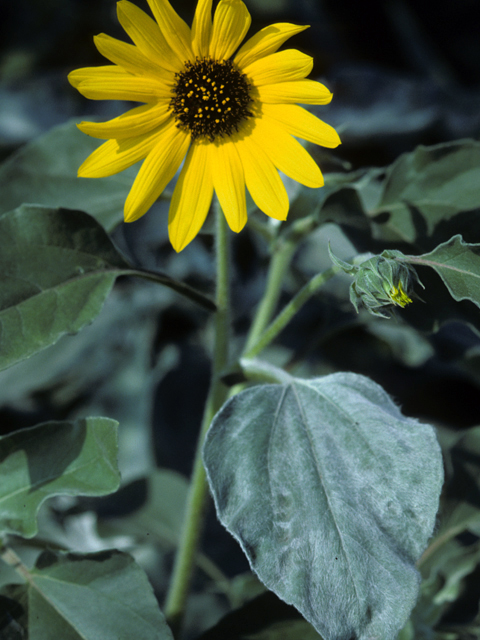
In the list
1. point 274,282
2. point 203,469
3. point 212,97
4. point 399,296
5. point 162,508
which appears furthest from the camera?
point 162,508

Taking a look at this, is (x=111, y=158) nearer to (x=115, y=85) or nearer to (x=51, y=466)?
(x=115, y=85)

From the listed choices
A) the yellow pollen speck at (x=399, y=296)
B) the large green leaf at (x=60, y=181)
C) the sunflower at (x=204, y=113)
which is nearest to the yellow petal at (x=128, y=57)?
the sunflower at (x=204, y=113)

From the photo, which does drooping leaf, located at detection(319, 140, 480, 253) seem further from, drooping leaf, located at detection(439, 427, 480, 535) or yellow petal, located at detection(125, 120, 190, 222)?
drooping leaf, located at detection(439, 427, 480, 535)

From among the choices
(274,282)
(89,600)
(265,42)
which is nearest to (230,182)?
(265,42)

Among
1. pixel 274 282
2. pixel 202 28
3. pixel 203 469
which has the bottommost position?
pixel 203 469

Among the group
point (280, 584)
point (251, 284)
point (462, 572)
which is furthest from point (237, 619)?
point (251, 284)

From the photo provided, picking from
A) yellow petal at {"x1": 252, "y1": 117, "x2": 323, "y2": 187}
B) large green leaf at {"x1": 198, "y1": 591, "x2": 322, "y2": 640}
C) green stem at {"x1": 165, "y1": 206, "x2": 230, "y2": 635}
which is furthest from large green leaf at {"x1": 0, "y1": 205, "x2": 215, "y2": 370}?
large green leaf at {"x1": 198, "y1": 591, "x2": 322, "y2": 640}

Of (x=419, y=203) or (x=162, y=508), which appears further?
(x=162, y=508)
